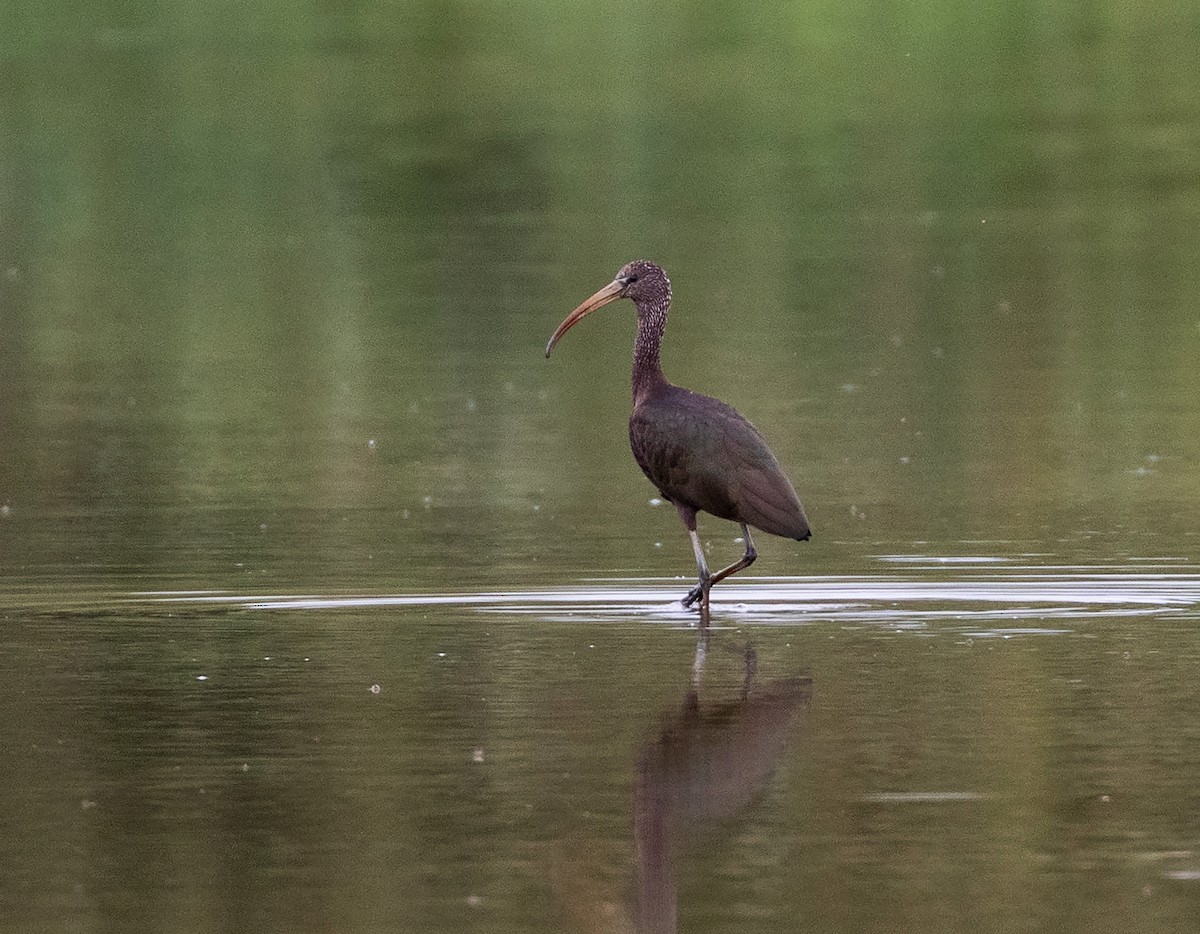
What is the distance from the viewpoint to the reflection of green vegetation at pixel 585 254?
604 inches

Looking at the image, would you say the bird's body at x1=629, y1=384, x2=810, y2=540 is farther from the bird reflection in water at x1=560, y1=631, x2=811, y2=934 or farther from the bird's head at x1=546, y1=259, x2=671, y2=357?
the bird reflection in water at x1=560, y1=631, x2=811, y2=934

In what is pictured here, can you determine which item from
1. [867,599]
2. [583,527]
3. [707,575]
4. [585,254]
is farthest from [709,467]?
[585,254]

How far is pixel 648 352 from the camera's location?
12.4m

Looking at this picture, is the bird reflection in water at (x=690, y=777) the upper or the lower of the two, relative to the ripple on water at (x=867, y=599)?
upper

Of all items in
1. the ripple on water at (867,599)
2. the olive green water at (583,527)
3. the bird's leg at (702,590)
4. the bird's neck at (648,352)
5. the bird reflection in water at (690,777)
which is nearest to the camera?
the bird reflection in water at (690,777)

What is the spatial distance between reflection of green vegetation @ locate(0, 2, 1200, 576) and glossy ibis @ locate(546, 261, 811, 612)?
1.04m

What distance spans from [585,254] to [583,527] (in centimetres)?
1069

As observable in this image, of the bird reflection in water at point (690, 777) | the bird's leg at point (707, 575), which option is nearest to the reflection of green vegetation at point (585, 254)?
the bird's leg at point (707, 575)

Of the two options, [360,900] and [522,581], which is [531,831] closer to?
[360,900]

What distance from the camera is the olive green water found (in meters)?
7.36

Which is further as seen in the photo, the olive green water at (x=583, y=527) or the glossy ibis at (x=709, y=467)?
the glossy ibis at (x=709, y=467)

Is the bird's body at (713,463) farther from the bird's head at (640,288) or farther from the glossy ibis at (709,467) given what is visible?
the bird's head at (640,288)

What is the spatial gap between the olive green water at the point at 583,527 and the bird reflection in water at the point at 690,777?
0.06ft

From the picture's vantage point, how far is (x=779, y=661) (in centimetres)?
984
